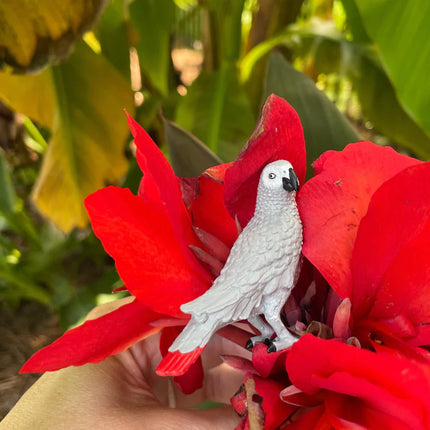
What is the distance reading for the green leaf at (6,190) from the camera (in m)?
0.69

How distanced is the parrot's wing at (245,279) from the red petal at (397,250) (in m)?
0.04

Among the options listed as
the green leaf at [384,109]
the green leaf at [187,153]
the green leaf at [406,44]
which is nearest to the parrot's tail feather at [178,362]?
the green leaf at [187,153]

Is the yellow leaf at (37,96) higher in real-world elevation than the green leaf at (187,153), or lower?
lower

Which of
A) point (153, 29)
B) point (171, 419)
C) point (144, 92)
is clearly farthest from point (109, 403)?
point (144, 92)

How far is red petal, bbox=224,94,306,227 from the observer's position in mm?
175

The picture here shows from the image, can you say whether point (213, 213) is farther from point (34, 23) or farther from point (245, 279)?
point (34, 23)

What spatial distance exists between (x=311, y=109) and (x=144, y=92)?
692 millimetres

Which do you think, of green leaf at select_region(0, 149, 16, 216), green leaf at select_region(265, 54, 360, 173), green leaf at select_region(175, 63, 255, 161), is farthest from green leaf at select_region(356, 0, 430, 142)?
green leaf at select_region(0, 149, 16, 216)

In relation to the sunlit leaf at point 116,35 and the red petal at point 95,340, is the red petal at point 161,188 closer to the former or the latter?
the red petal at point 95,340

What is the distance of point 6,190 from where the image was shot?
71 cm

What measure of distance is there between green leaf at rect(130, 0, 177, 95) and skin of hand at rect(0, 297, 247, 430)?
55 centimetres

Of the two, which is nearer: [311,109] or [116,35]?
[311,109]

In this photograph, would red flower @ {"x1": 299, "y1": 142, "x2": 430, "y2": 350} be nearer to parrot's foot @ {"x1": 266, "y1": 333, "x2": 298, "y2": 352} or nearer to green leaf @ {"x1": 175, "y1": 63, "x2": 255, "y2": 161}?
parrot's foot @ {"x1": 266, "y1": 333, "x2": 298, "y2": 352}

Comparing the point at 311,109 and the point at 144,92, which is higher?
the point at 311,109
